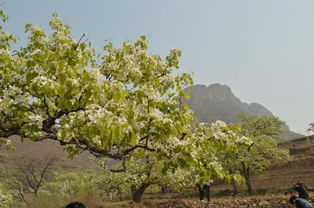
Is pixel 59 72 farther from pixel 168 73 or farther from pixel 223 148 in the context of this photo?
pixel 168 73

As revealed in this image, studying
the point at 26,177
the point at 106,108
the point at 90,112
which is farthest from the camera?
the point at 26,177

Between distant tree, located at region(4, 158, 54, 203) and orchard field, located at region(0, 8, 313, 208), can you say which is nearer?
orchard field, located at region(0, 8, 313, 208)

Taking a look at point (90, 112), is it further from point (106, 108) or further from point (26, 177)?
point (26, 177)

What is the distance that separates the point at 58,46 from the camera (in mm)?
7367

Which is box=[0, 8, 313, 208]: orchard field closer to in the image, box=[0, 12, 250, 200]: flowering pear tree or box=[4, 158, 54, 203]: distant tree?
box=[0, 12, 250, 200]: flowering pear tree

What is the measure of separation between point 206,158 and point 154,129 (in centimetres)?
140

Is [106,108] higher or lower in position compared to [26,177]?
lower

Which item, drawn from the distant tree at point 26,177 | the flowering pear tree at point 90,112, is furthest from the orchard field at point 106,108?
A: the distant tree at point 26,177

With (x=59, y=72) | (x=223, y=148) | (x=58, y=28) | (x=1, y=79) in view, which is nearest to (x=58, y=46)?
(x=58, y=28)

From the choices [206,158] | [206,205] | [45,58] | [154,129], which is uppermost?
[45,58]

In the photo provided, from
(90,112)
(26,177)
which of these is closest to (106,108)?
(90,112)

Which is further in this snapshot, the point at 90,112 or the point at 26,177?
the point at 26,177

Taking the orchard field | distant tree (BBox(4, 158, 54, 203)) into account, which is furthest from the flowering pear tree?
distant tree (BBox(4, 158, 54, 203))

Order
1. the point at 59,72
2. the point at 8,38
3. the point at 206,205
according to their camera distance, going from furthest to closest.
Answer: the point at 206,205 < the point at 8,38 < the point at 59,72
